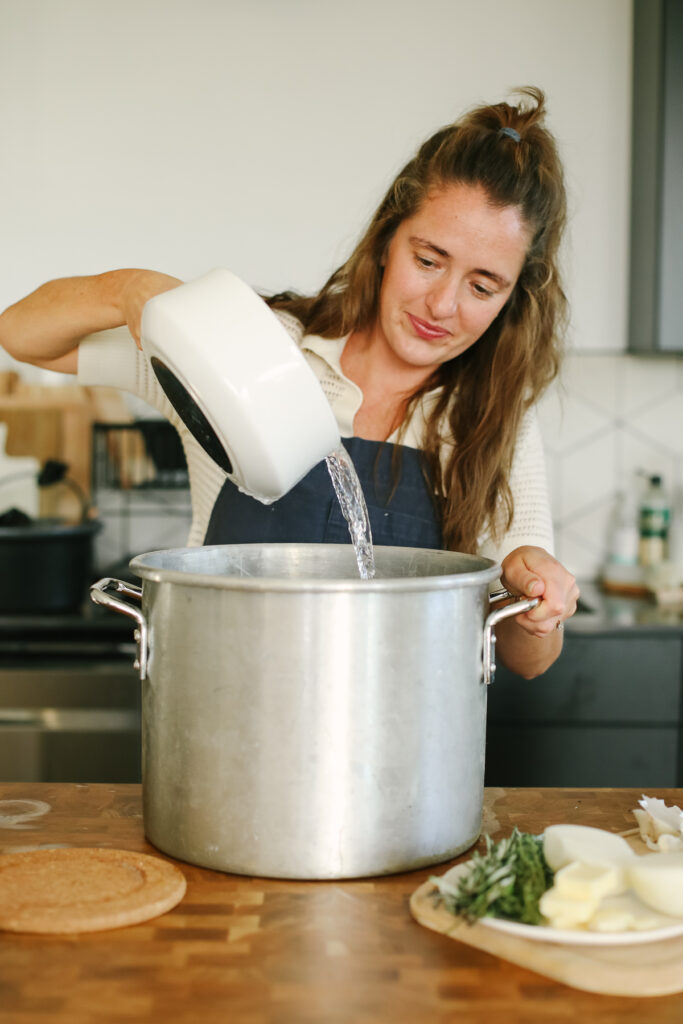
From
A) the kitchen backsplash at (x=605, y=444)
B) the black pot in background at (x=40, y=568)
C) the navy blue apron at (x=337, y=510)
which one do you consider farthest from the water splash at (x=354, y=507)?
the kitchen backsplash at (x=605, y=444)

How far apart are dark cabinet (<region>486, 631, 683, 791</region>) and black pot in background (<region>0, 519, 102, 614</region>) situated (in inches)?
35.1

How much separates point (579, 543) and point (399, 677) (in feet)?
6.21

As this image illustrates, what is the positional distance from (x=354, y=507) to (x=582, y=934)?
0.58 m

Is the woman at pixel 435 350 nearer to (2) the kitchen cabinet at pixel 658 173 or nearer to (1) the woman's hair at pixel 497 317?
(1) the woman's hair at pixel 497 317

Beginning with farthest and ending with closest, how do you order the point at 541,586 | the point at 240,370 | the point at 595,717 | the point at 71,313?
the point at 595,717
the point at 71,313
the point at 541,586
the point at 240,370

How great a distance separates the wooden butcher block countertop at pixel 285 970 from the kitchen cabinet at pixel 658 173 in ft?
5.71

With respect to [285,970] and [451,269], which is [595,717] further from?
[285,970]

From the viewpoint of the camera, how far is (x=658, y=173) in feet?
7.24

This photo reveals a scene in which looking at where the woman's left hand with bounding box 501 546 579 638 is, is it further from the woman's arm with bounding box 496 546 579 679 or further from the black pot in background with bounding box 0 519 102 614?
the black pot in background with bounding box 0 519 102 614

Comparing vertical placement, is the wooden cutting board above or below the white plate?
below

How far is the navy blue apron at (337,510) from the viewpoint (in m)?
1.29

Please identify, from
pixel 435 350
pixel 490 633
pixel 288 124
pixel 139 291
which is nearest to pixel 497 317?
pixel 435 350

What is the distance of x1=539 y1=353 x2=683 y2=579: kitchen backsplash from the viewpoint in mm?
2545

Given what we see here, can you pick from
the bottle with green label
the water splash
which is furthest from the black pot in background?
the bottle with green label
